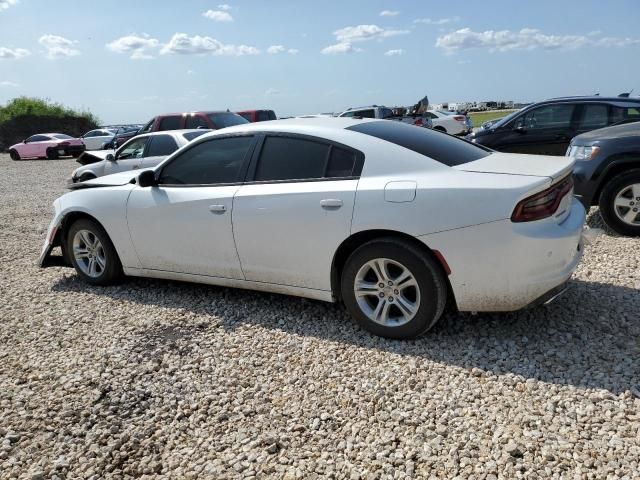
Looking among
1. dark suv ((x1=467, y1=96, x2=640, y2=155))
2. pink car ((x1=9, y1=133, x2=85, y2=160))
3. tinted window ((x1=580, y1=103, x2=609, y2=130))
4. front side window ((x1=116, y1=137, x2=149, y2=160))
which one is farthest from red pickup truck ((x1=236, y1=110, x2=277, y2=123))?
pink car ((x1=9, y1=133, x2=85, y2=160))

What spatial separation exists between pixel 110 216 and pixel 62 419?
2.27m

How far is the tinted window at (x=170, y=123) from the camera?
12.7 meters

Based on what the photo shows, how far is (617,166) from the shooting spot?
5.93 m

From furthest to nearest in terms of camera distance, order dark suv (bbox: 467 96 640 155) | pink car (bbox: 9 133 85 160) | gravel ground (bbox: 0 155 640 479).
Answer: pink car (bbox: 9 133 85 160), dark suv (bbox: 467 96 640 155), gravel ground (bbox: 0 155 640 479)

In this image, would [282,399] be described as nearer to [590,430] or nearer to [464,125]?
[590,430]

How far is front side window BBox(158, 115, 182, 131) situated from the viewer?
12.7 m

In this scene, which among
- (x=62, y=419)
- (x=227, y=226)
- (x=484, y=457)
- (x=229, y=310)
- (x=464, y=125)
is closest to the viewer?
(x=484, y=457)

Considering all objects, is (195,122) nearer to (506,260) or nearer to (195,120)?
(195,120)

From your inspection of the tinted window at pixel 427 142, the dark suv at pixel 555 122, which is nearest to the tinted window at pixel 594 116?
the dark suv at pixel 555 122

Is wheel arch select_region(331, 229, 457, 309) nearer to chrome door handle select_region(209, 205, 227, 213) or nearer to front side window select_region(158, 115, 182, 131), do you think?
chrome door handle select_region(209, 205, 227, 213)

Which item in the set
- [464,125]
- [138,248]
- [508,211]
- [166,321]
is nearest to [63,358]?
[166,321]

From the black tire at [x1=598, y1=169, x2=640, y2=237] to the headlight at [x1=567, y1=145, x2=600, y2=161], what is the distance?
14.1 inches

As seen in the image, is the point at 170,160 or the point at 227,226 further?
the point at 170,160

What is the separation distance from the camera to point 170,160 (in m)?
4.61
